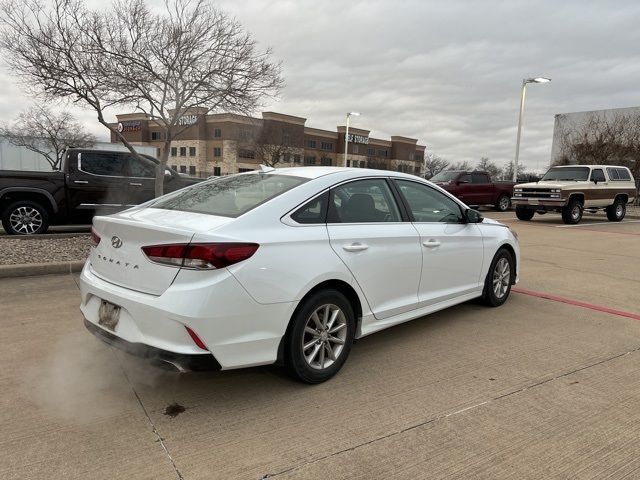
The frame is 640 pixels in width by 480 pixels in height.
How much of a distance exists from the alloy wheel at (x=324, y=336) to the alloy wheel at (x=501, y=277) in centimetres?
259

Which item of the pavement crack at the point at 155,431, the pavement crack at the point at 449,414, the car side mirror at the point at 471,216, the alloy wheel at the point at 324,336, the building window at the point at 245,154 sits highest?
the building window at the point at 245,154

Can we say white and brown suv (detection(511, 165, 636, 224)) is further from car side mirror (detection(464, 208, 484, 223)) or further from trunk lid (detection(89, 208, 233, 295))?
trunk lid (detection(89, 208, 233, 295))

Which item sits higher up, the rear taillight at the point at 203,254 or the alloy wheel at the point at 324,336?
the rear taillight at the point at 203,254

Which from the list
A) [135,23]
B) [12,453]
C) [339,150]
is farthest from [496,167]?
[12,453]

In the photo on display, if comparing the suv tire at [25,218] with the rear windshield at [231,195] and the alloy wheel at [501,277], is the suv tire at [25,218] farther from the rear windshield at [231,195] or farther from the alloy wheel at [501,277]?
the alloy wheel at [501,277]

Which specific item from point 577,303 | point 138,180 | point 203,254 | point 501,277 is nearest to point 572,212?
point 577,303

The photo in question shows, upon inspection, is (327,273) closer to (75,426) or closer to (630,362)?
(75,426)

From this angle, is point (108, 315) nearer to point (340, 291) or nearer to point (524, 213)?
point (340, 291)

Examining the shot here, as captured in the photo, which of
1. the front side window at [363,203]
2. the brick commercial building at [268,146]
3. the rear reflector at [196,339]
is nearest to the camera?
the rear reflector at [196,339]

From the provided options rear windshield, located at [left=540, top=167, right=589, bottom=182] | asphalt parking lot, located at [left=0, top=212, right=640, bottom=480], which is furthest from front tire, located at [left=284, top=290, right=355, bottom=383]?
rear windshield, located at [left=540, top=167, right=589, bottom=182]

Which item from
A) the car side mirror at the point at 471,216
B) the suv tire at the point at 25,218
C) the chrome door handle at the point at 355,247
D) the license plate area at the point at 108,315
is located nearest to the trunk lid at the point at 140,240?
the license plate area at the point at 108,315

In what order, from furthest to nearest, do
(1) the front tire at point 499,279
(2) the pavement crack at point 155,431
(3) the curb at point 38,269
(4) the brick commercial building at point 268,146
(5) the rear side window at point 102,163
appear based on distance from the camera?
(4) the brick commercial building at point 268,146 → (5) the rear side window at point 102,163 → (3) the curb at point 38,269 → (1) the front tire at point 499,279 → (2) the pavement crack at point 155,431

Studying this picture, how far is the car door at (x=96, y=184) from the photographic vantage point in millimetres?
9391

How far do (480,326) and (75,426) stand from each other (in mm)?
3659
